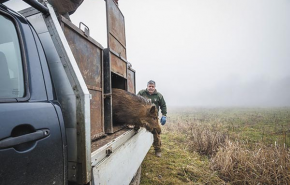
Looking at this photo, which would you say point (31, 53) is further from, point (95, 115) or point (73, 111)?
point (95, 115)

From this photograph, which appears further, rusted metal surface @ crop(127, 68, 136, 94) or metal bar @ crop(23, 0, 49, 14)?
rusted metal surface @ crop(127, 68, 136, 94)

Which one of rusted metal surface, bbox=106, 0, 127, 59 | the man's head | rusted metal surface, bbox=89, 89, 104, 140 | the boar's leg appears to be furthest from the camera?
the man's head

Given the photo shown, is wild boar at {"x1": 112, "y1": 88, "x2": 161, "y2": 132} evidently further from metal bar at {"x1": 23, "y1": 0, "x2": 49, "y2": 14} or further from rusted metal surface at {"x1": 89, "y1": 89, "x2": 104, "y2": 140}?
metal bar at {"x1": 23, "y1": 0, "x2": 49, "y2": 14}

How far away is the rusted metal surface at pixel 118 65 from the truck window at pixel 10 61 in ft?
6.76

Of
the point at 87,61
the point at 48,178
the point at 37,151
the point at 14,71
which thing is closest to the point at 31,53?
the point at 14,71

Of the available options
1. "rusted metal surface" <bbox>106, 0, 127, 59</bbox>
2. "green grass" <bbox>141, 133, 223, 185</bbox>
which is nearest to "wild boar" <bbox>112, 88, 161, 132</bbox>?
"green grass" <bbox>141, 133, 223, 185</bbox>

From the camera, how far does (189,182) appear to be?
361 centimetres

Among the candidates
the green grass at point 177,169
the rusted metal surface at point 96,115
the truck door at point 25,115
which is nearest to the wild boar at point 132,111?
the green grass at point 177,169

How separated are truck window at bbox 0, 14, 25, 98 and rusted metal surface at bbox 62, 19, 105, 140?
2.85ft

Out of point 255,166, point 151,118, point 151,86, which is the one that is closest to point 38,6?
point 151,118

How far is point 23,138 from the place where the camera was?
877 millimetres

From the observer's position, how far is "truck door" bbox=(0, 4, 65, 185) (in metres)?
0.83

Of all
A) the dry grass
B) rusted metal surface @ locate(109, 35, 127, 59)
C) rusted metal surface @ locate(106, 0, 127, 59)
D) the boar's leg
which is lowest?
the dry grass

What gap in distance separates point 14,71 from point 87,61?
4.29 feet
